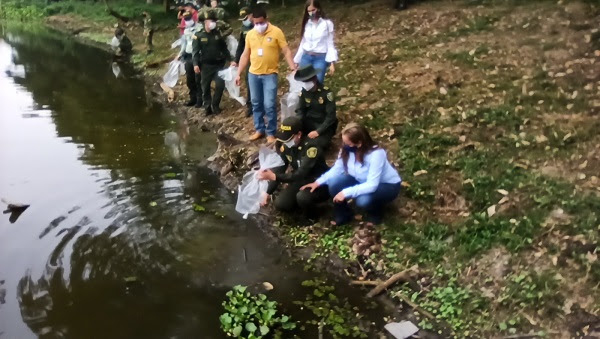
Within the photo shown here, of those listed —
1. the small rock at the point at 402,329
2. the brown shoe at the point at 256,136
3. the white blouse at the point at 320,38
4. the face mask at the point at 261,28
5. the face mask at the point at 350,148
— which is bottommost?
the small rock at the point at 402,329

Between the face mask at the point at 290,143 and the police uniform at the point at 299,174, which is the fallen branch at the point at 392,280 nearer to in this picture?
the police uniform at the point at 299,174

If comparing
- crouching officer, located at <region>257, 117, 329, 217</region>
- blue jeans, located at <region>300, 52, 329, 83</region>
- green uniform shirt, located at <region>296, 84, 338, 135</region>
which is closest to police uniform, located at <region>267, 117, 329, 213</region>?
crouching officer, located at <region>257, 117, 329, 217</region>

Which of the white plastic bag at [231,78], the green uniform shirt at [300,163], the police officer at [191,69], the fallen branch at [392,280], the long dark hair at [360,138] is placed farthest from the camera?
the police officer at [191,69]

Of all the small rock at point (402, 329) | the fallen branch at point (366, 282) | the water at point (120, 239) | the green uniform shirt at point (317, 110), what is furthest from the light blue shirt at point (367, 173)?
the small rock at point (402, 329)

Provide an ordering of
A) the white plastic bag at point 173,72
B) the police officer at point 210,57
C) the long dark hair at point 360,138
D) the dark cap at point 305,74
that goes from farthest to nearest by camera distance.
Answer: the white plastic bag at point 173,72, the police officer at point 210,57, the dark cap at point 305,74, the long dark hair at point 360,138

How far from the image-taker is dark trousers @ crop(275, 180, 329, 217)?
582 cm

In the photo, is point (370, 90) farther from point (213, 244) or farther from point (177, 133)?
point (213, 244)

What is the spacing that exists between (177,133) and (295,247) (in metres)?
4.68

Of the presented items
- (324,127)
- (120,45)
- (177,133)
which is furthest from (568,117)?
(120,45)

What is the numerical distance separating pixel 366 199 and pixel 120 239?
2.61 metres

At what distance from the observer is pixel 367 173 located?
17.8ft

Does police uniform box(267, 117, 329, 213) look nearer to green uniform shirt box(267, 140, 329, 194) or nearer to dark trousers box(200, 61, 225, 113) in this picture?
green uniform shirt box(267, 140, 329, 194)

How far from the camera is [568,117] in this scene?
6.95 metres

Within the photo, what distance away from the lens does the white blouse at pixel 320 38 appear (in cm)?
758
